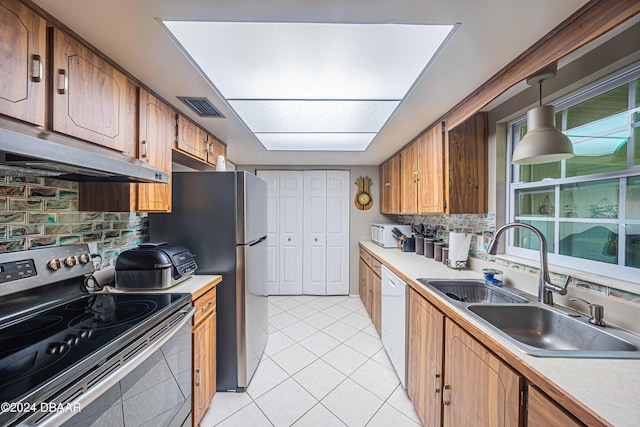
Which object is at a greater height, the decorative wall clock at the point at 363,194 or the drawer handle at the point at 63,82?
the drawer handle at the point at 63,82

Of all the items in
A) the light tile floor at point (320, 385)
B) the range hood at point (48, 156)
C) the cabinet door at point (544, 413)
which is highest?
the range hood at point (48, 156)

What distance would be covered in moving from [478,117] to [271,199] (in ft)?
→ 9.54

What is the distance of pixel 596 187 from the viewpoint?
1.25 m

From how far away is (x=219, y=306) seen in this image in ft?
5.71

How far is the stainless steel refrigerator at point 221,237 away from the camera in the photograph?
5.71 feet

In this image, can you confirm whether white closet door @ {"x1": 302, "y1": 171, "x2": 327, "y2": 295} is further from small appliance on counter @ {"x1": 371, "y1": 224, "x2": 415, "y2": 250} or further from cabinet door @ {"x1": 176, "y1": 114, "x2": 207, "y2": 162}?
cabinet door @ {"x1": 176, "y1": 114, "x2": 207, "y2": 162}

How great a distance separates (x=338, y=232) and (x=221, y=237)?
239 cm

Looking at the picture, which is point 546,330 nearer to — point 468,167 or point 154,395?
point 468,167

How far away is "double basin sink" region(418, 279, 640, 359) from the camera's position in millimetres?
832

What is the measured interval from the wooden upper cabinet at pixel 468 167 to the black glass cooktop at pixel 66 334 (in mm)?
2052

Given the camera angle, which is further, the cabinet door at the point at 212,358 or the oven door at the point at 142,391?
the cabinet door at the point at 212,358

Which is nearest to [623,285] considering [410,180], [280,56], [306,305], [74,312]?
[410,180]

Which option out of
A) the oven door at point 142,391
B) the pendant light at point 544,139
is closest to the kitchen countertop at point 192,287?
the oven door at point 142,391

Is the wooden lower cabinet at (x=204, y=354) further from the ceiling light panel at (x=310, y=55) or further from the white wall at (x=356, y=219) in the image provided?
the white wall at (x=356, y=219)
